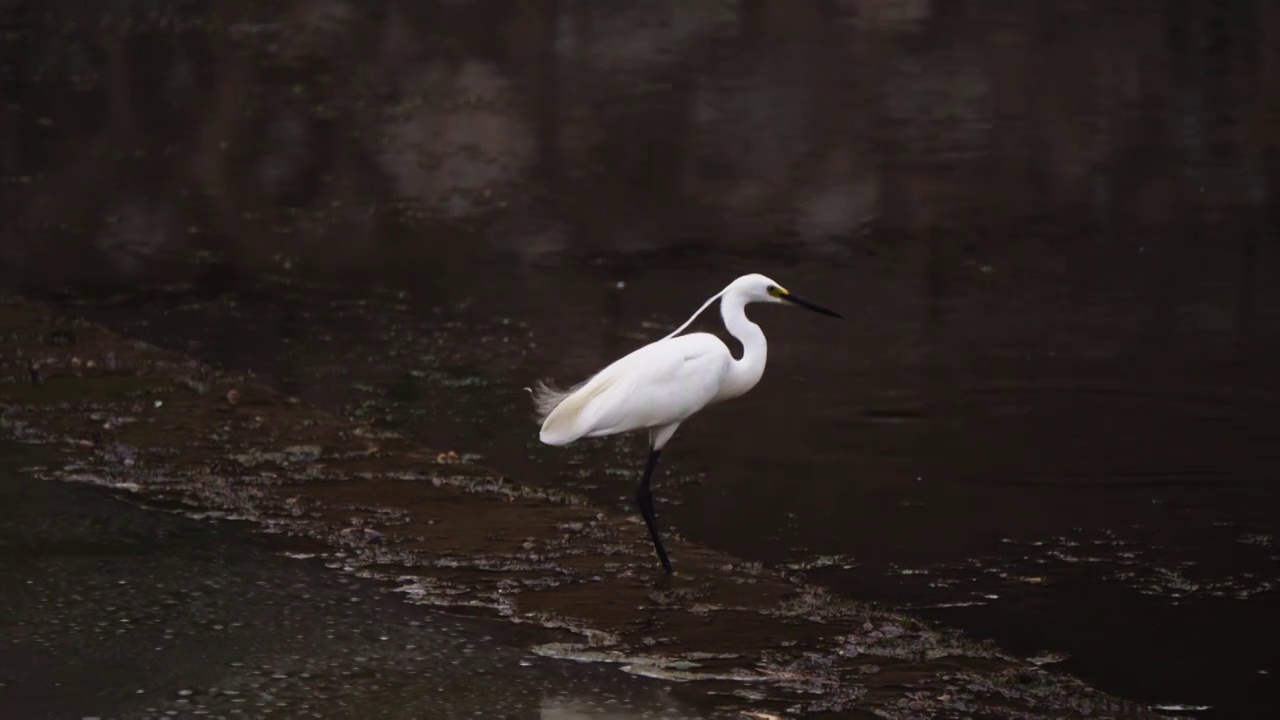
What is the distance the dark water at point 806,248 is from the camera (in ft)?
21.7

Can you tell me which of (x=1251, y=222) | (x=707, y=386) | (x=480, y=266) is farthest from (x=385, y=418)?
(x=1251, y=222)

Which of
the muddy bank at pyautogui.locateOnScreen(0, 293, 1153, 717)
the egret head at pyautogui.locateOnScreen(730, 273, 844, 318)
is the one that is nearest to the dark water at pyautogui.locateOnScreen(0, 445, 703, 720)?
the muddy bank at pyautogui.locateOnScreen(0, 293, 1153, 717)

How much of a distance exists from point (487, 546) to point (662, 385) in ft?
2.62

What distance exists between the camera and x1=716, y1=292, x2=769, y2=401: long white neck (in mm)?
6469

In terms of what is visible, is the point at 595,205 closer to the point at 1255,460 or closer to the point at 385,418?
the point at 385,418

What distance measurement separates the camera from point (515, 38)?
63.0 ft

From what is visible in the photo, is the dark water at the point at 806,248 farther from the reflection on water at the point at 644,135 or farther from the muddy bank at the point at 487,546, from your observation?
the muddy bank at the point at 487,546

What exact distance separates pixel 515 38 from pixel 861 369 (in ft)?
36.5

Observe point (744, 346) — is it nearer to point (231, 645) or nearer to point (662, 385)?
point (662, 385)

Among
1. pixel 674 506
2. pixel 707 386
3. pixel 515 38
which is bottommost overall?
pixel 674 506

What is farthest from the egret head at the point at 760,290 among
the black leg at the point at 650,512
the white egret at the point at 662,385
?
the black leg at the point at 650,512

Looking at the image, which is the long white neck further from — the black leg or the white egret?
the black leg

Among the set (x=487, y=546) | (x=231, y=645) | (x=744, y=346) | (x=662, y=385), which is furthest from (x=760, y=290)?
(x=231, y=645)

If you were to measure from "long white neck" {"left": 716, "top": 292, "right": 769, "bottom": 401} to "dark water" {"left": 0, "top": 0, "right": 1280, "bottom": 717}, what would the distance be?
55cm
